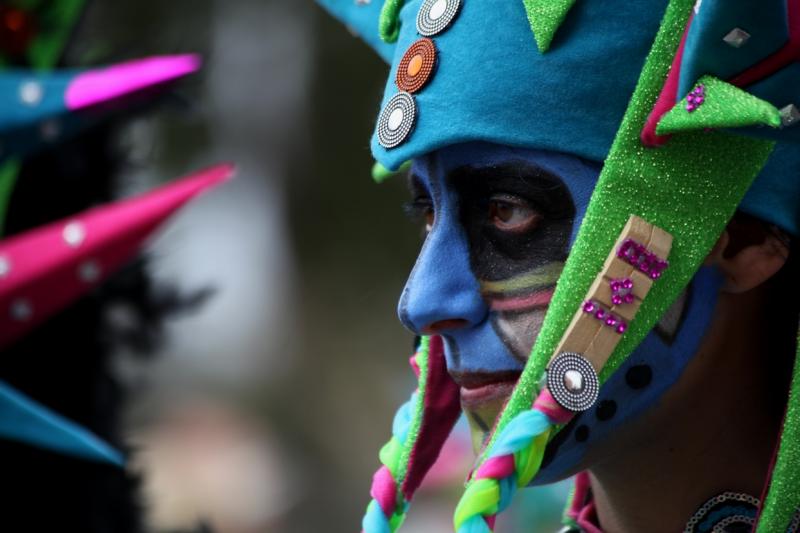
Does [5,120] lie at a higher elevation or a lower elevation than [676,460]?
higher

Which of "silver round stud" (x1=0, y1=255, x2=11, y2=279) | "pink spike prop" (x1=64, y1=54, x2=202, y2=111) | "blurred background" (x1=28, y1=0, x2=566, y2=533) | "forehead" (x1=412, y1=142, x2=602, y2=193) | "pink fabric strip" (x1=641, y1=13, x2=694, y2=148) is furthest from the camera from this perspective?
"blurred background" (x1=28, y1=0, x2=566, y2=533)

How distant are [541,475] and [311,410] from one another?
183 inches

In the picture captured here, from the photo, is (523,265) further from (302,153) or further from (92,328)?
(302,153)

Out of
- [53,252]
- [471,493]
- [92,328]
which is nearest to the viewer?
[471,493]

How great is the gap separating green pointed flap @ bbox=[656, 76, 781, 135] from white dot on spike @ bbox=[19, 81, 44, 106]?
1258 millimetres

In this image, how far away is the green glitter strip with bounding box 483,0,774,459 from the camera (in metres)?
1.57

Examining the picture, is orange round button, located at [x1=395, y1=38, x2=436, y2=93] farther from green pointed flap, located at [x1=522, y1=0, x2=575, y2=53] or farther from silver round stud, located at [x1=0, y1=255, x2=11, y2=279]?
silver round stud, located at [x1=0, y1=255, x2=11, y2=279]

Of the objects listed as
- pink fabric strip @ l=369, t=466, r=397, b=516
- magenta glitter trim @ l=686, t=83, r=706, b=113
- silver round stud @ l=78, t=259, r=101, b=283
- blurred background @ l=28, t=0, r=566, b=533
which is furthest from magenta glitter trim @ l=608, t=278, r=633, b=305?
blurred background @ l=28, t=0, r=566, b=533

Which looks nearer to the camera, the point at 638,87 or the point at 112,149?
the point at 638,87

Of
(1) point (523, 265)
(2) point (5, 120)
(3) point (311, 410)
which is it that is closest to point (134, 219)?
(2) point (5, 120)

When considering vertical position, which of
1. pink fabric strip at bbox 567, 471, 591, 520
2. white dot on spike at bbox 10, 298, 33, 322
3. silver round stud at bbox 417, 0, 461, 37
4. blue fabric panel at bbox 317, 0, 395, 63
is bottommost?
pink fabric strip at bbox 567, 471, 591, 520

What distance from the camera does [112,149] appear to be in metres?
2.59

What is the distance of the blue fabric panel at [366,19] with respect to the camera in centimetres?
203

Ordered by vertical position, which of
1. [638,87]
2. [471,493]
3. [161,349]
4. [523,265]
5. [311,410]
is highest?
[638,87]
